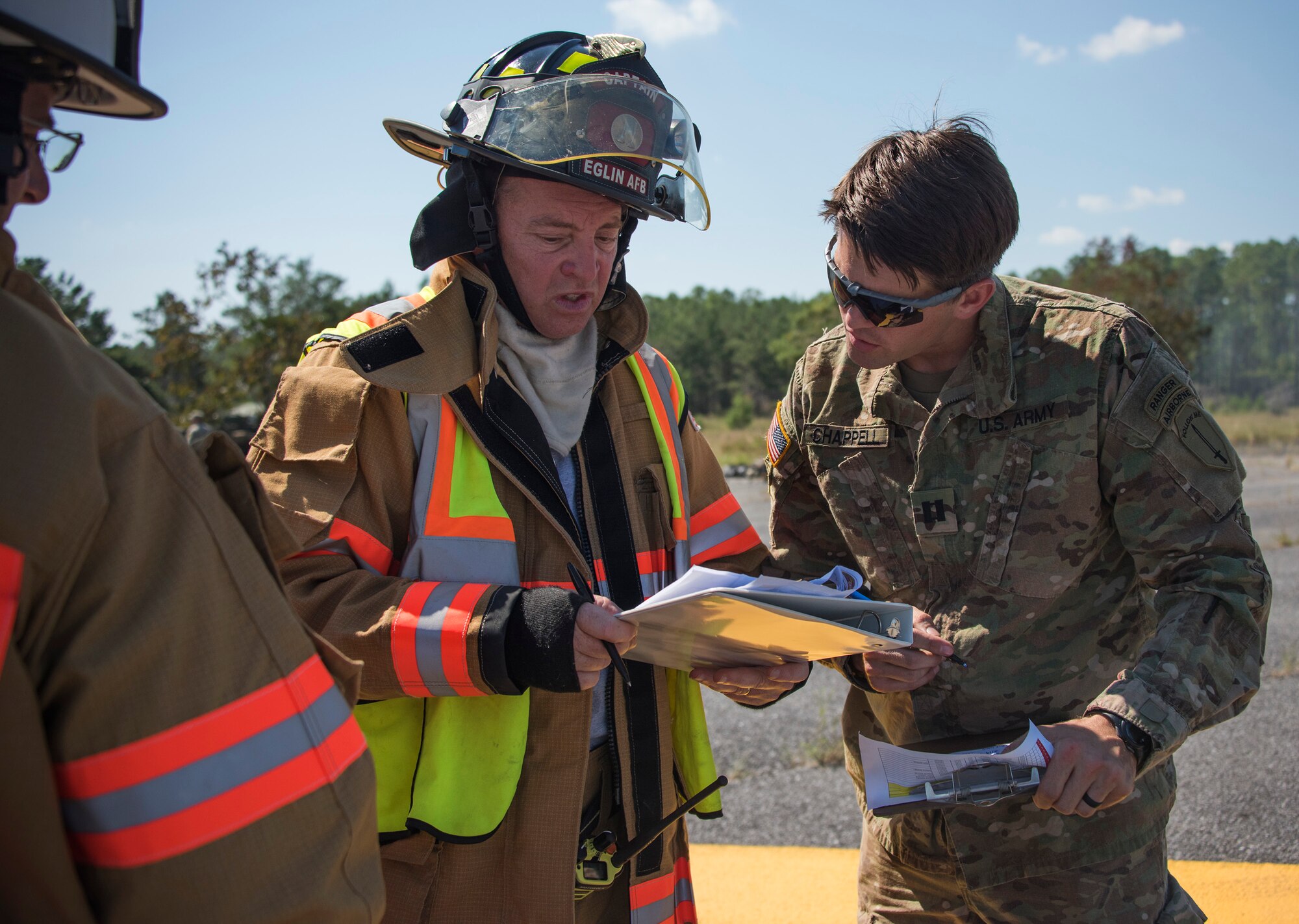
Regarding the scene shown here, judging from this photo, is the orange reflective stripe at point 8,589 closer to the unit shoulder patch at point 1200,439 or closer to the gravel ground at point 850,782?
the unit shoulder patch at point 1200,439

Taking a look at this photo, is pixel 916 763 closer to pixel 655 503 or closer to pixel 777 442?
pixel 655 503

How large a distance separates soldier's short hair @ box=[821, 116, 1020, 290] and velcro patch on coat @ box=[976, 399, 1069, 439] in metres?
0.37

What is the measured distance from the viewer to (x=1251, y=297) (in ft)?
250

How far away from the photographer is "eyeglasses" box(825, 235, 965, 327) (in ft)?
7.94

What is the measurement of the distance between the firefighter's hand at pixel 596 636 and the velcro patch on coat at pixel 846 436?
107 cm

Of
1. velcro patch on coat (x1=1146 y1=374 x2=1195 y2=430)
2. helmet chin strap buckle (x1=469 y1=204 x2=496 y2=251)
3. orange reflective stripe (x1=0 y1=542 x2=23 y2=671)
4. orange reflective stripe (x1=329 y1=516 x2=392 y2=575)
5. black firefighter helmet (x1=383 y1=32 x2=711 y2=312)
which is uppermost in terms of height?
black firefighter helmet (x1=383 y1=32 x2=711 y2=312)

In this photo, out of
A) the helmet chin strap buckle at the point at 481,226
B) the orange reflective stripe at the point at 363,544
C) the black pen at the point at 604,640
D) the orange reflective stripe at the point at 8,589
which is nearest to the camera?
the orange reflective stripe at the point at 8,589

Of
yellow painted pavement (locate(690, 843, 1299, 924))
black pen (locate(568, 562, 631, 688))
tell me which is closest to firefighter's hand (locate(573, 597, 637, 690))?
black pen (locate(568, 562, 631, 688))

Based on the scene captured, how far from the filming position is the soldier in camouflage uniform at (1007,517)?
2.22 meters

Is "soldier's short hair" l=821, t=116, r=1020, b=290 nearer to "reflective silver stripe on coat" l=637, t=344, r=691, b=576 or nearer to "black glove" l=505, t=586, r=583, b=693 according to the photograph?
"reflective silver stripe on coat" l=637, t=344, r=691, b=576

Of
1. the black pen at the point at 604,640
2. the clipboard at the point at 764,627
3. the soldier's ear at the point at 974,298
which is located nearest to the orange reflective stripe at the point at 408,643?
the black pen at the point at 604,640

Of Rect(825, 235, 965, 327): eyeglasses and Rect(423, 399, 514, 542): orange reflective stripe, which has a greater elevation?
Rect(825, 235, 965, 327): eyeglasses

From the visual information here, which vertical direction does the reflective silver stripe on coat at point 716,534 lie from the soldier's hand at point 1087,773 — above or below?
above

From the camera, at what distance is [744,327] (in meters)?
72.4
